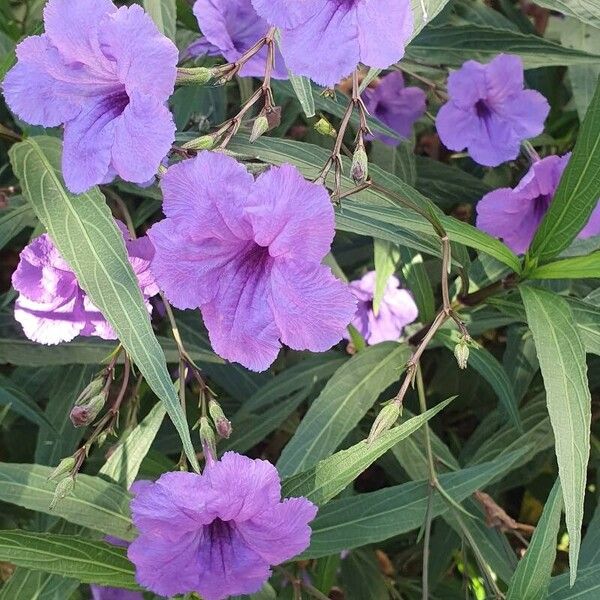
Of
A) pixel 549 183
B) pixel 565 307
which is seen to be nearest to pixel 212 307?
pixel 565 307

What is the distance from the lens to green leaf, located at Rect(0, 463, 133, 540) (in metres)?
0.92

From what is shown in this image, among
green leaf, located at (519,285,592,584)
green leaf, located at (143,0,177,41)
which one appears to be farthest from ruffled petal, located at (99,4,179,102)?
green leaf, located at (519,285,592,584)

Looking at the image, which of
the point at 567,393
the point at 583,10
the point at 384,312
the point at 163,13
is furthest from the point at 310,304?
the point at 384,312

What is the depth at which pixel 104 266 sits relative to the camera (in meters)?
0.82

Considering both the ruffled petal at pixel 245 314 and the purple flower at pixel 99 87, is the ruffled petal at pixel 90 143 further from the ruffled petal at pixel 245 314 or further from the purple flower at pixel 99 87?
the ruffled petal at pixel 245 314

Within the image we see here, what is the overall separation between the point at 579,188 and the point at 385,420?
34 cm

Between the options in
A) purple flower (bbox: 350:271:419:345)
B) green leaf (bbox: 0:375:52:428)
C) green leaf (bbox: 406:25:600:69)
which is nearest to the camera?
green leaf (bbox: 0:375:52:428)

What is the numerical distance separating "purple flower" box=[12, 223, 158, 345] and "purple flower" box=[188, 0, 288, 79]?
222 millimetres

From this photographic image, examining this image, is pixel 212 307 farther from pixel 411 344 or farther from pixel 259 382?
pixel 259 382

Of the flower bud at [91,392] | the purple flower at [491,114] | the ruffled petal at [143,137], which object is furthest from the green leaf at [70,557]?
the purple flower at [491,114]

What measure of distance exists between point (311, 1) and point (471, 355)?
1.75 feet

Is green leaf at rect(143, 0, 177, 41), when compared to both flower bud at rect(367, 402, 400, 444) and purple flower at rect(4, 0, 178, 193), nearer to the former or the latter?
purple flower at rect(4, 0, 178, 193)

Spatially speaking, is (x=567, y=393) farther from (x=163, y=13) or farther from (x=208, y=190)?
(x=163, y=13)

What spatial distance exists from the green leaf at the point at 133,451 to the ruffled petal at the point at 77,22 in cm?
40
